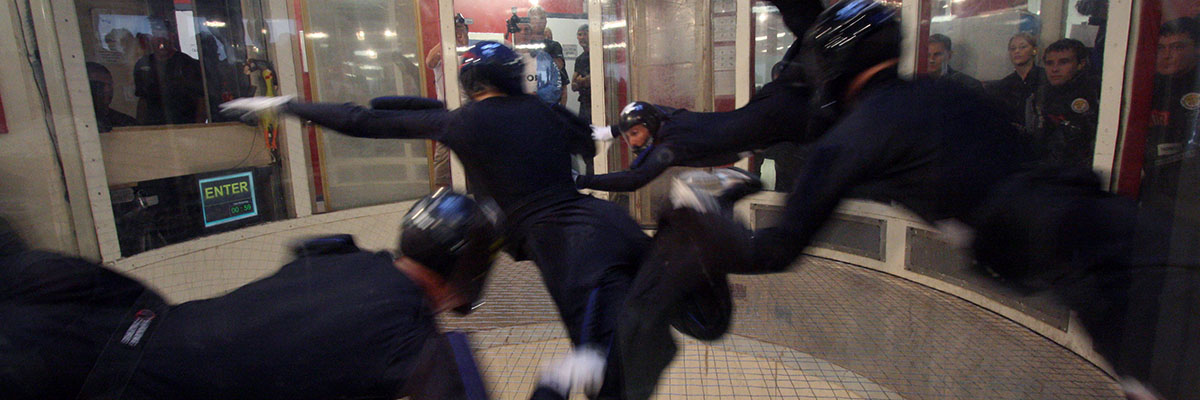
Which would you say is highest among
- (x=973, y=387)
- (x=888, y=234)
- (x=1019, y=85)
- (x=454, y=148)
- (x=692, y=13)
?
(x=692, y=13)

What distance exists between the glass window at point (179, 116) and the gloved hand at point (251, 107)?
0.14 ft

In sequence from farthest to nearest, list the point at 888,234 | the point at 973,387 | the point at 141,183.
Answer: the point at 888,234 < the point at 973,387 < the point at 141,183

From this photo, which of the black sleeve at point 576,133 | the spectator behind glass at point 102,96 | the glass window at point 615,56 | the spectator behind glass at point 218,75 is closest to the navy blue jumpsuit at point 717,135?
the black sleeve at point 576,133

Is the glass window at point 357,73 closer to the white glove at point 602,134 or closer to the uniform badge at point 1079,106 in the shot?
the white glove at point 602,134

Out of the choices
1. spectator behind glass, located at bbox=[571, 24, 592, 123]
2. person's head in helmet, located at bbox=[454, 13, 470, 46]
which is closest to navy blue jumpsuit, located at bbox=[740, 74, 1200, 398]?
spectator behind glass, located at bbox=[571, 24, 592, 123]

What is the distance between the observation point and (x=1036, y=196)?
0.91 m

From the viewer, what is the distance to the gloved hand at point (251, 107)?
1582 millimetres

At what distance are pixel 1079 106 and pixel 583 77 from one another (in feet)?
5.36

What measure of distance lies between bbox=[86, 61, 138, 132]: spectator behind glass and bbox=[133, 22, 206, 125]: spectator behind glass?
63mm

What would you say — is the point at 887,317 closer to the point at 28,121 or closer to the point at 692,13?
the point at 692,13

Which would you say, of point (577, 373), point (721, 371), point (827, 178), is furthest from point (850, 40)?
point (721, 371)

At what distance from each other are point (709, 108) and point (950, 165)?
1.24 m

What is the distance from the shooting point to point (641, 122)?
1942 mm

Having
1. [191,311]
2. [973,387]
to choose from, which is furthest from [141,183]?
[973,387]
